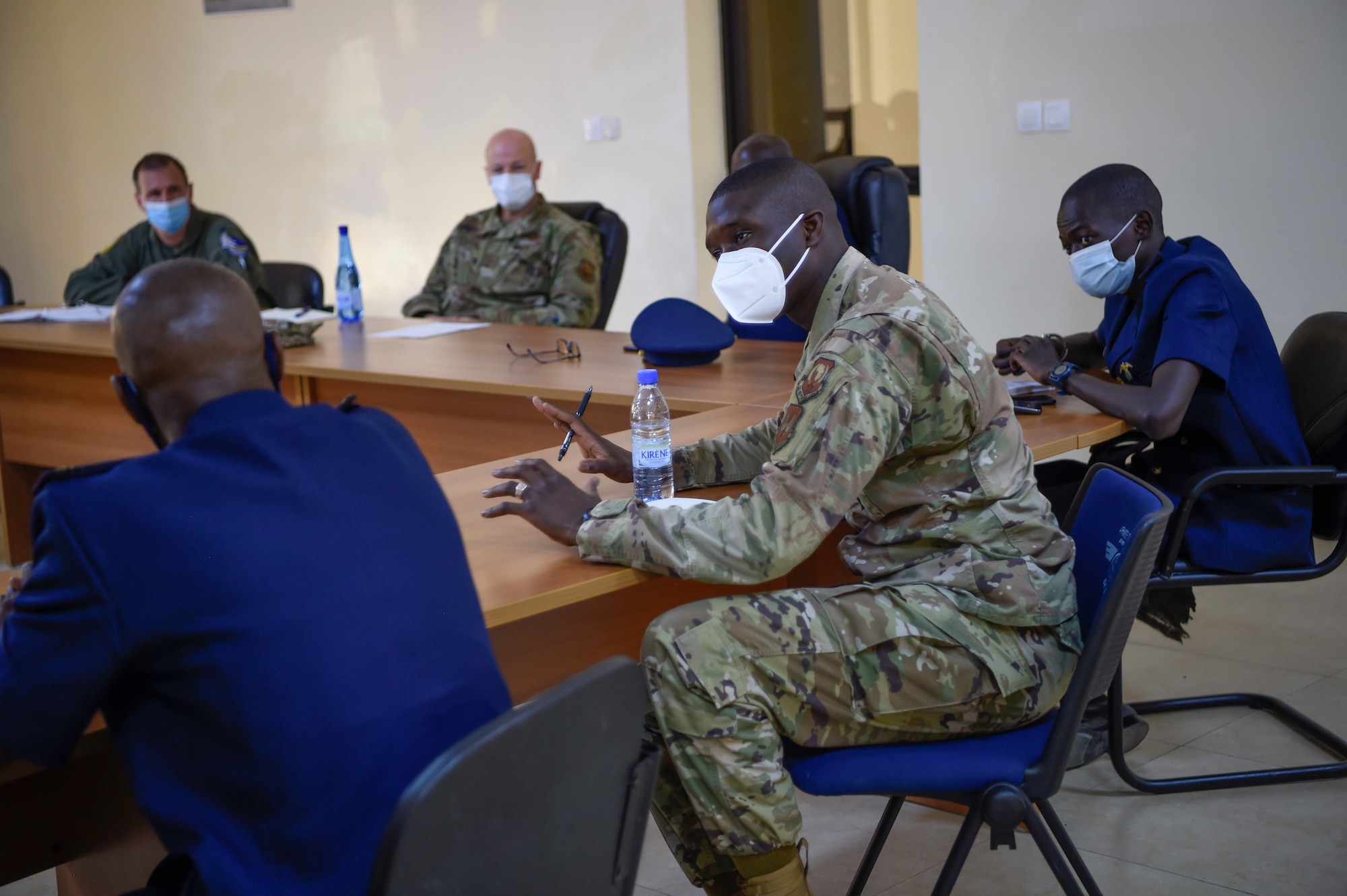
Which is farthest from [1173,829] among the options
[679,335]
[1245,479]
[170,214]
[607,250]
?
[170,214]

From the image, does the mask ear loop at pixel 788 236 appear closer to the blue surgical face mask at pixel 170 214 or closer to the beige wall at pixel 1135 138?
the beige wall at pixel 1135 138

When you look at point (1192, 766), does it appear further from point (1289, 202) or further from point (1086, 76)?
point (1086, 76)

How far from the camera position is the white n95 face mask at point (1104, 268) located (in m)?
2.32

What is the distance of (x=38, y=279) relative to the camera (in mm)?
8039

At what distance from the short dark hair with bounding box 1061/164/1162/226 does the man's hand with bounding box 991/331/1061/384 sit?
29 centimetres

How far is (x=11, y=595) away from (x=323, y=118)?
5.95 m

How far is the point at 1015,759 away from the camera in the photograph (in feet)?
4.53

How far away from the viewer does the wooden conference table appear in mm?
1412

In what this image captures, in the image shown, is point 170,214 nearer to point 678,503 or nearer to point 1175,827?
point 678,503

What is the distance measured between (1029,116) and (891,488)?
3.02 meters

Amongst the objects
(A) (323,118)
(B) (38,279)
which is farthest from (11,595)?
(B) (38,279)

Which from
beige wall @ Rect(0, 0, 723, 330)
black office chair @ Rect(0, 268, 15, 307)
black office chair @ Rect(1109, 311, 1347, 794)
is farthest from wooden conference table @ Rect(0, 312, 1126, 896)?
beige wall @ Rect(0, 0, 723, 330)

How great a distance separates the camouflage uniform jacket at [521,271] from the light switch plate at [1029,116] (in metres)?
1.51

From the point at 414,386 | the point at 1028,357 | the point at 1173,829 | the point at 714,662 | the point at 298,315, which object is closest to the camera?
the point at 714,662
